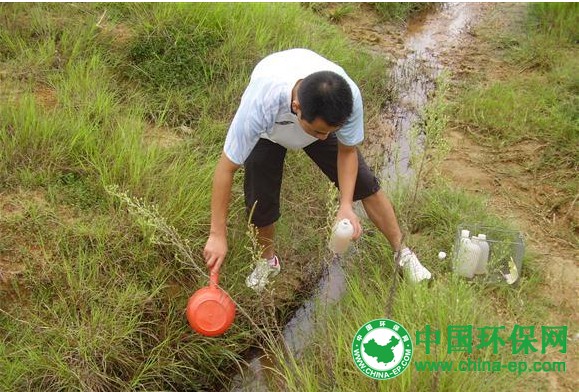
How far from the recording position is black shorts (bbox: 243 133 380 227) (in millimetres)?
2619

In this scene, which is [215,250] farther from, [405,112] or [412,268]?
[405,112]

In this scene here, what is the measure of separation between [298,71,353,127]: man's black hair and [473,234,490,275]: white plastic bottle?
1.33 meters

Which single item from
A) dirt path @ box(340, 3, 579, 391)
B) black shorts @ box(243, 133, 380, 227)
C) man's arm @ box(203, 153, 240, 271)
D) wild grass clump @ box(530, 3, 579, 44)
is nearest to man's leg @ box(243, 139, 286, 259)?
black shorts @ box(243, 133, 380, 227)

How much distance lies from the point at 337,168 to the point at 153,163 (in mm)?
1087

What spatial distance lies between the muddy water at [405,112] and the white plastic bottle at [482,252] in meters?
0.61

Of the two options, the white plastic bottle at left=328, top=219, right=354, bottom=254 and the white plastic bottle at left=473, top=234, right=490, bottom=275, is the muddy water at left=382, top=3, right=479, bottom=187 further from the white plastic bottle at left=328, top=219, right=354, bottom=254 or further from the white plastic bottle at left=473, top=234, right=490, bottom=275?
the white plastic bottle at left=328, top=219, right=354, bottom=254

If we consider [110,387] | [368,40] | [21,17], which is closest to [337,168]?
[110,387]

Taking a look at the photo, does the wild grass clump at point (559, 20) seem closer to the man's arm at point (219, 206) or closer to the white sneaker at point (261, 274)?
the white sneaker at point (261, 274)

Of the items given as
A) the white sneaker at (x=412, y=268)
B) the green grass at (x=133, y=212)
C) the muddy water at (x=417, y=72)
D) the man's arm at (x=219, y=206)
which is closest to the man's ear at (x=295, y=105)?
the man's arm at (x=219, y=206)

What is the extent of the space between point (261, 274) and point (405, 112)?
8.57ft

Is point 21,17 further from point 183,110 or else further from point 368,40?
point 368,40

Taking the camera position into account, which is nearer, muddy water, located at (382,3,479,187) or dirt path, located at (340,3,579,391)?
dirt path, located at (340,3,579,391)

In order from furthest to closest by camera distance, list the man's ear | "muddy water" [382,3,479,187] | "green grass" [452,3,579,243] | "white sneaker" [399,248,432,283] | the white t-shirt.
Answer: "muddy water" [382,3,479,187]
"green grass" [452,3,579,243]
"white sneaker" [399,248,432,283]
the white t-shirt
the man's ear

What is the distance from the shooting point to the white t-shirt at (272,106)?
228 cm
